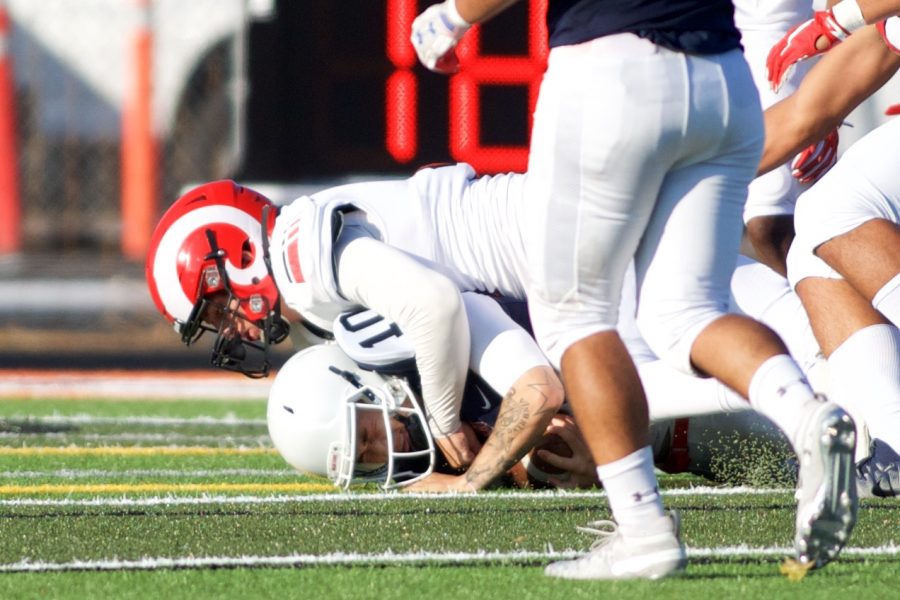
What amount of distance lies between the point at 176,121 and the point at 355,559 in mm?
8064

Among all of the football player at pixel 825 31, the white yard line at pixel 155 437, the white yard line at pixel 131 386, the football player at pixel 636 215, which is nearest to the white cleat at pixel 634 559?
the football player at pixel 636 215

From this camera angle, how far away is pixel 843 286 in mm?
3947

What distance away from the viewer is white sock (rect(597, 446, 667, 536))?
8.87 feet

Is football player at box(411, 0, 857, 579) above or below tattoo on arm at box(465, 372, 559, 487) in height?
above

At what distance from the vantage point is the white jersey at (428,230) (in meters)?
4.09

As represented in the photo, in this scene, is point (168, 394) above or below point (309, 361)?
below

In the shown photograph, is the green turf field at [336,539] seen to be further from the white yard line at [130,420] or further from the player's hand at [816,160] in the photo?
the white yard line at [130,420]

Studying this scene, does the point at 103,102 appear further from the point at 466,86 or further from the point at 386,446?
the point at 386,446

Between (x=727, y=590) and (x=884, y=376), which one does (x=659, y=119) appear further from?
(x=884, y=376)

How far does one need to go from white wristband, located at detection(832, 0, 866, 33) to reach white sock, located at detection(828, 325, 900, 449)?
0.67 m

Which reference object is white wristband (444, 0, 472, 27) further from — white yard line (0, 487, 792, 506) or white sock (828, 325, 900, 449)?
white sock (828, 325, 900, 449)

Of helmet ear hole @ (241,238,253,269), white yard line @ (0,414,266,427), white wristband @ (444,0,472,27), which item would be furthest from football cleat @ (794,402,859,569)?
white yard line @ (0,414,266,427)

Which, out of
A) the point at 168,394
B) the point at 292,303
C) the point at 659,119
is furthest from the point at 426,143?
the point at 659,119

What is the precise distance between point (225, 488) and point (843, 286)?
1519 mm
